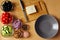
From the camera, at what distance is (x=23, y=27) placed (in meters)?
1.41

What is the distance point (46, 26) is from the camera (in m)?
1.43

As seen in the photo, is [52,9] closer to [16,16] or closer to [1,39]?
[16,16]

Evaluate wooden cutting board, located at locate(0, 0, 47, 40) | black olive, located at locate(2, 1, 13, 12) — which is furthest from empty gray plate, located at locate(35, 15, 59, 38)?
black olive, located at locate(2, 1, 13, 12)

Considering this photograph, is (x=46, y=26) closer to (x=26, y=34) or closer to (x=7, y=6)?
(x=26, y=34)

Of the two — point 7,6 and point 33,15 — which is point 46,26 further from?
point 7,6

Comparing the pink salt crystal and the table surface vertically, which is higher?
the table surface

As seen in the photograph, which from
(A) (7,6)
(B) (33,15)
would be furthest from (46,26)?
(A) (7,6)

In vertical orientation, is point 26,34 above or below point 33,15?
below

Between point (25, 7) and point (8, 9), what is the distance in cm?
11

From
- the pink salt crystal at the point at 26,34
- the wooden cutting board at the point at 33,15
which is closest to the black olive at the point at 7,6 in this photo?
the wooden cutting board at the point at 33,15

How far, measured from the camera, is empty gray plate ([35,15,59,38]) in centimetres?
141

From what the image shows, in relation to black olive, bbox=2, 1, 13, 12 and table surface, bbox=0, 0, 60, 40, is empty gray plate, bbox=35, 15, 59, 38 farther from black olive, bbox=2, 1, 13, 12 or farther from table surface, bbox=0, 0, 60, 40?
black olive, bbox=2, 1, 13, 12

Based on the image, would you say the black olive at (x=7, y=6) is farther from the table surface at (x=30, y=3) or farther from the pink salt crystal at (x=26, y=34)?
the pink salt crystal at (x=26, y=34)

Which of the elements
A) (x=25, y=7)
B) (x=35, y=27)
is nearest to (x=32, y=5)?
(x=25, y=7)
